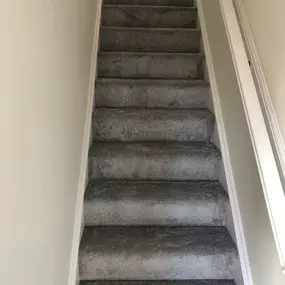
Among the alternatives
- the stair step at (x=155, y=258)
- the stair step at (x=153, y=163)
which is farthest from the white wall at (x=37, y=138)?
the stair step at (x=153, y=163)

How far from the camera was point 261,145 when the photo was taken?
4.72ft

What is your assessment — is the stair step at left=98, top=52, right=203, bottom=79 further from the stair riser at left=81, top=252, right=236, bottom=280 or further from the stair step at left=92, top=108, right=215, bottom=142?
the stair riser at left=81, top=252, right=236, bottom=280

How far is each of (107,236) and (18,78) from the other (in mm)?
1296

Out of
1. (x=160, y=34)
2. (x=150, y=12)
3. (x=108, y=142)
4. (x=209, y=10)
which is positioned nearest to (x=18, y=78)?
(x=108, y=142)

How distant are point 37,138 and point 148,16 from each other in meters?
2.29

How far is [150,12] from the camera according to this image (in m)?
3.07

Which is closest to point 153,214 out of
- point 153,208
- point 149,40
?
point 153,208

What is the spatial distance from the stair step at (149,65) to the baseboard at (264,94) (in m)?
0.79

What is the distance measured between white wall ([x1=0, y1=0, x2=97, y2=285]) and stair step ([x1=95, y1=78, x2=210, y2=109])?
2.57 feet

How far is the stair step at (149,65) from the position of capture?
8.89 ft

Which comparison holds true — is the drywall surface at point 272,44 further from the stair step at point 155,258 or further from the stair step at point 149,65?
the stair step at point 149,65

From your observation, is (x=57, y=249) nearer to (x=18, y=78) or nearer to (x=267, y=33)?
(x=18, y=78)

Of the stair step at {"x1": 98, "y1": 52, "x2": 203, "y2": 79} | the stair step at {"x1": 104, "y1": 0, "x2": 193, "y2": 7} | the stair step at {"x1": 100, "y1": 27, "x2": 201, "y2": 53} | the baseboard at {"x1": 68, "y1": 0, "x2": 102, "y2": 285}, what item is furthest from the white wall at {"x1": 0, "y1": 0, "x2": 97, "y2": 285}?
the stair step at {"x1": 104, "y1": 0, "x2": 193, "y2": 7}

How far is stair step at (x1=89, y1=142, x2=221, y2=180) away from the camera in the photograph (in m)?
2.21
